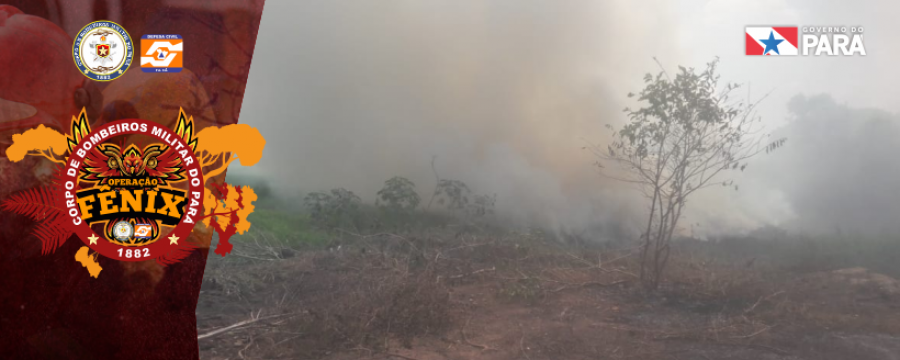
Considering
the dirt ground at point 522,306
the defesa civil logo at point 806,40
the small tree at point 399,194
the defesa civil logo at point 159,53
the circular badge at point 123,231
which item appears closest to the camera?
the circular badge at point 123,231

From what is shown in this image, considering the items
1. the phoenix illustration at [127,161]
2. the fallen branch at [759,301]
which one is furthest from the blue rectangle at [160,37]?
the fallen branch at [759,301]

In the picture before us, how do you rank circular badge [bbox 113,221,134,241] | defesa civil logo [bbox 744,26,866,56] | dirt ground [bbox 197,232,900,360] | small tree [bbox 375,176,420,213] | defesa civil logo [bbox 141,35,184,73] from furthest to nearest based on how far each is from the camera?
small tree [bbox 375,176,420,213] → defesa civil logo [bbox 744,26,866,56] → dirt ground [bbox 197,232,900,360] → defesa civil logo [bbox 141,35,184,73] → circular badge [bbox 113,221,134,241]

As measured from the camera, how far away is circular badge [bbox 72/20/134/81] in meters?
4.38

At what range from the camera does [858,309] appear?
534 cm

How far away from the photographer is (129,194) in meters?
4.30

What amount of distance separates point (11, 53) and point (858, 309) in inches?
312

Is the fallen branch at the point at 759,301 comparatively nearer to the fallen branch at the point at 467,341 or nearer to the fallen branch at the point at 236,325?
the fallen branch at the point at 467,341

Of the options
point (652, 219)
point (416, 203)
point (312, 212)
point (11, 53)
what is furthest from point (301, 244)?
point (652, 219)

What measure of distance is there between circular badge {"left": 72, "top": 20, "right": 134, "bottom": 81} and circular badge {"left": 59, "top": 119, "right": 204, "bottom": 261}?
440mm

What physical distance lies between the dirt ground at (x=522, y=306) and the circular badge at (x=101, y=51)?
2482mm

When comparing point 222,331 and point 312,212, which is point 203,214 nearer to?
point 222,331

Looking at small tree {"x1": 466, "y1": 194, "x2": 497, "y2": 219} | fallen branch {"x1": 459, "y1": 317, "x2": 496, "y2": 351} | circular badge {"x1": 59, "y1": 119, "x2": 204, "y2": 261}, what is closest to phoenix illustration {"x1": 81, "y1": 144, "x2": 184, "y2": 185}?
circular badge {"x1": 59, "y1": 119, "x2": 204, "y2": 261}

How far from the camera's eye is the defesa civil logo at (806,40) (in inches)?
212

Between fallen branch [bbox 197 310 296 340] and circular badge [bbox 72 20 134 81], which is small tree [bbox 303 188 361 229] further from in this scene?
circular badge [bbox 72 20 134 81]
